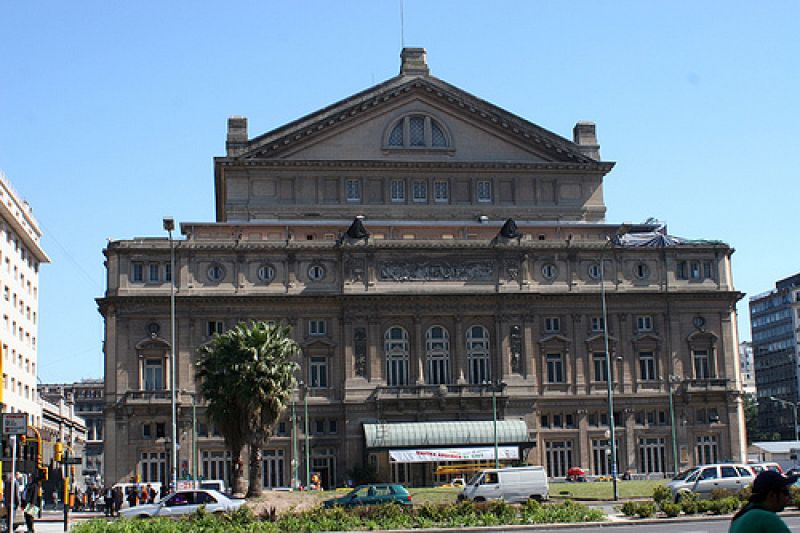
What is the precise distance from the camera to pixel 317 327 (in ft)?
277

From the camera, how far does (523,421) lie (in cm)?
8350

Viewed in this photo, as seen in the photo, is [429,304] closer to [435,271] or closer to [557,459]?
[435,271]

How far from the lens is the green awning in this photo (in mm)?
80625

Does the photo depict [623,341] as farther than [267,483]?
Yes

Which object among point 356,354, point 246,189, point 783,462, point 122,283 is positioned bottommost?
point 783,462

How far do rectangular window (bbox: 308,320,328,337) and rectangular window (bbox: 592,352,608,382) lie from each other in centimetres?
2141

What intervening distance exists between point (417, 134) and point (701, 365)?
29.8 m

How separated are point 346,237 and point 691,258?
2816 cm

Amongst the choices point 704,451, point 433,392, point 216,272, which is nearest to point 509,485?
point 433,392

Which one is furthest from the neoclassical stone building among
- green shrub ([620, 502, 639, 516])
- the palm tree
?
green shrub ([620, 502, 639, 516])

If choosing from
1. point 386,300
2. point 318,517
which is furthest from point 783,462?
point 318,517

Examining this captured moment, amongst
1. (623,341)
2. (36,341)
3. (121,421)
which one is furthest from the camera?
(36,341)

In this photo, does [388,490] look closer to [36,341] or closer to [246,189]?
[246,189]

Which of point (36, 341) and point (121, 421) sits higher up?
point (36, 341)
